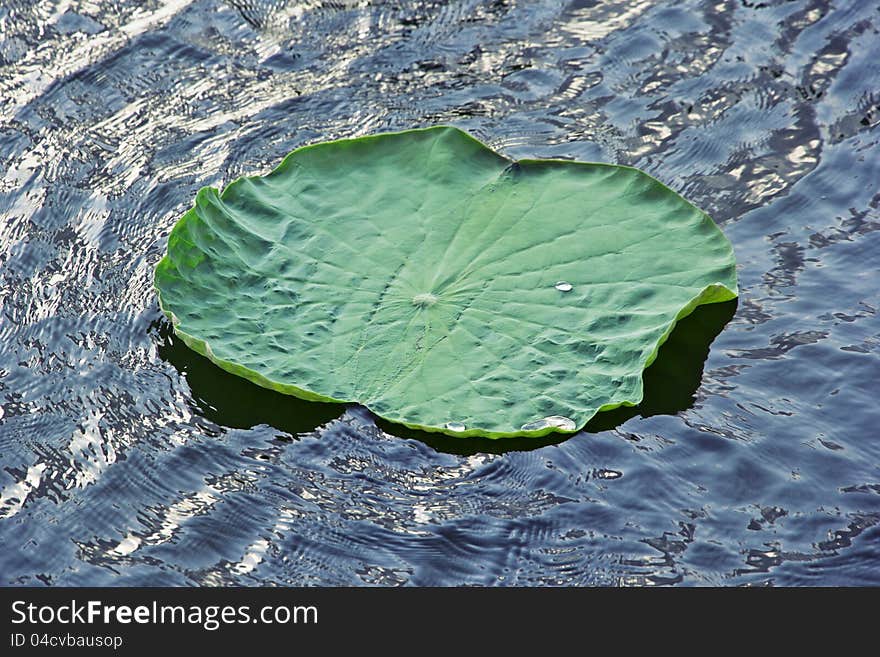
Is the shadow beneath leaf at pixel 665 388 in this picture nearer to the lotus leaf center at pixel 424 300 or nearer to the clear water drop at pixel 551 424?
the clear water drop at pixel 551 424

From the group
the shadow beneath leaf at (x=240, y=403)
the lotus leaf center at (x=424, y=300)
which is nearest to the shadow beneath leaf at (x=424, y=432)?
the shadow beneath leaf at (x=240, y=403)

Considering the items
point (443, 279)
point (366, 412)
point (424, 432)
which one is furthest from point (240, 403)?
point (443, 279)

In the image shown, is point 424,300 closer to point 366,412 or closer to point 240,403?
point 366,412

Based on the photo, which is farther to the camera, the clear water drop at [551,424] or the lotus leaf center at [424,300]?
the lotus leaf center at [424,300]

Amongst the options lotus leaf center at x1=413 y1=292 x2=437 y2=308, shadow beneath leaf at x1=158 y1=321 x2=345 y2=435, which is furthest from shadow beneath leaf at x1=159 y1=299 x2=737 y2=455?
lotus leaf center at x1=413 y1=292 x2=437 y2=308

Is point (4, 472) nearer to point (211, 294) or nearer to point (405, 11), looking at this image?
point (211, 294)

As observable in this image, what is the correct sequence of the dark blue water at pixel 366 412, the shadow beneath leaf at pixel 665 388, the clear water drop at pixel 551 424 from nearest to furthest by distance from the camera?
the dark blue water at pixel 366 412 < the clear water drop at pixel 551 424 < the shadow beneath leaf at pixel 665 388

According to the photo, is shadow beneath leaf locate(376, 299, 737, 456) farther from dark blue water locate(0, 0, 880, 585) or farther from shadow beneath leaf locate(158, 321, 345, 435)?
shadow beneath leaf locate(158, 321, 345, 435)
